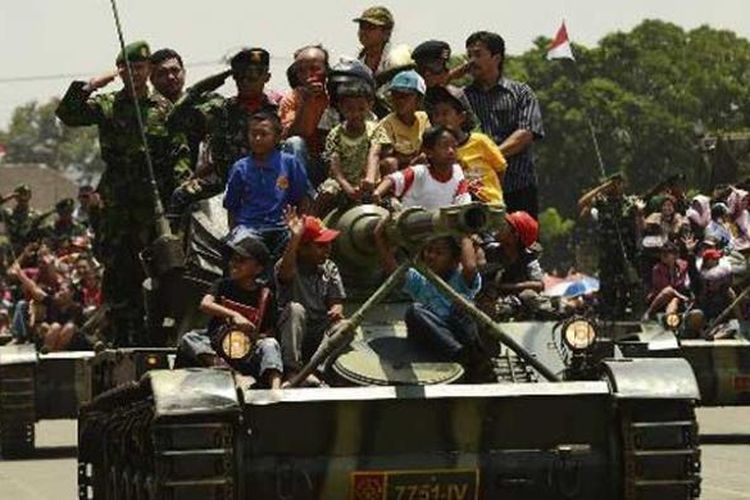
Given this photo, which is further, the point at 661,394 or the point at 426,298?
the point at 426,298

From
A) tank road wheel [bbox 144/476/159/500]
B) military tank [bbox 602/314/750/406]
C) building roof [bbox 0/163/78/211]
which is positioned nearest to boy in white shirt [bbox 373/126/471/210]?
tank road wheel [bbox 144/476/159/500]

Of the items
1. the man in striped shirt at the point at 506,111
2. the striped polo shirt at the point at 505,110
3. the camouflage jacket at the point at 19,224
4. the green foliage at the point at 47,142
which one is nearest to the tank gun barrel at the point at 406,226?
the man in striped shirt at the point at 506,111

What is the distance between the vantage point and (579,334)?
14.5 m

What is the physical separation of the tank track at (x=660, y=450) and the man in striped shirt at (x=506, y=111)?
453cm

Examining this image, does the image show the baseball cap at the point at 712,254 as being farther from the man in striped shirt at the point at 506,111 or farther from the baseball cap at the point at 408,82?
the baseball cap at the point at 408,82

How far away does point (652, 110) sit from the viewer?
91312mm

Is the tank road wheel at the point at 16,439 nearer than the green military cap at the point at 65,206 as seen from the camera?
Yes

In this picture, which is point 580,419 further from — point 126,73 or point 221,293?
point 126,73

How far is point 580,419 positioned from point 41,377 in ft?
32.9

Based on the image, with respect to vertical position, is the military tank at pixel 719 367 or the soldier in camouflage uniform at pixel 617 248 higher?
the soldier in camouflage uniform at pixel 617 248

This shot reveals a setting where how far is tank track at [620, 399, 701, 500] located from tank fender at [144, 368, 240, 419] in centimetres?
200

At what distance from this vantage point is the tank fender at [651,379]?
13.6m

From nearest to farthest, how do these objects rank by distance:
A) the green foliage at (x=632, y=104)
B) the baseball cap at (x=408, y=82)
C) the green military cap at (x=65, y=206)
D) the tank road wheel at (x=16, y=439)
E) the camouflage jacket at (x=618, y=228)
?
the baseball cap at (x=408, y=82) → the tank road wheel at (x=16, y=439) → the camouflage jacket at (x=618, y=228) → the green military cap at (x=65, y=206) → the green foliage at (x=632, y=104)

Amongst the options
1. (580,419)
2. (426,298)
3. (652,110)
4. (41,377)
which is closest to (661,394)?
(580,419)
